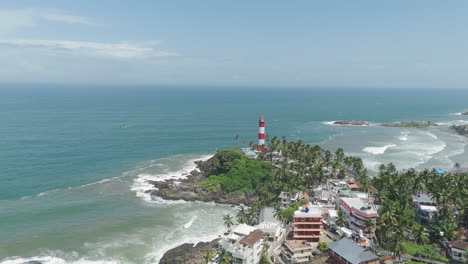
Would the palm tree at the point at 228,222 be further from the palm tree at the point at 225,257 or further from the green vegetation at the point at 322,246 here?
the green vegetation at the point at 322,246

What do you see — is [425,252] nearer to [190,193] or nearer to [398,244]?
[398,244]

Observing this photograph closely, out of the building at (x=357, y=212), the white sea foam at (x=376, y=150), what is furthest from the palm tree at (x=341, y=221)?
the white sea foam at (x=376, y=150)

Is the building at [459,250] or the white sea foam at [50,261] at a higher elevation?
the building at [459,250]

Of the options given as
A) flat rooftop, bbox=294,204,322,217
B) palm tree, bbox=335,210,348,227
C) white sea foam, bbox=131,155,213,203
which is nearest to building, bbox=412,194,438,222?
palm tree, bbox=335,210,348,227

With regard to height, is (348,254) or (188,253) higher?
(348,254)

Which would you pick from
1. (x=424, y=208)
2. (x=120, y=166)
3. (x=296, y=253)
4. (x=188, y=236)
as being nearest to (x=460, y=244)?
(x=424, y=208)

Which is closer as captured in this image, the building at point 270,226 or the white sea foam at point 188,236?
the building at point 270,226

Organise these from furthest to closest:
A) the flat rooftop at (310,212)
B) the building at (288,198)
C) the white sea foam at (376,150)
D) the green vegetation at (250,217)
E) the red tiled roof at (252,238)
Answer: the white sea foam at (376,150) → the building at (288,198) → the green vegetation at (250,217) → the flat rooftop at (310,212) → the red tiled roof at (252,238)
